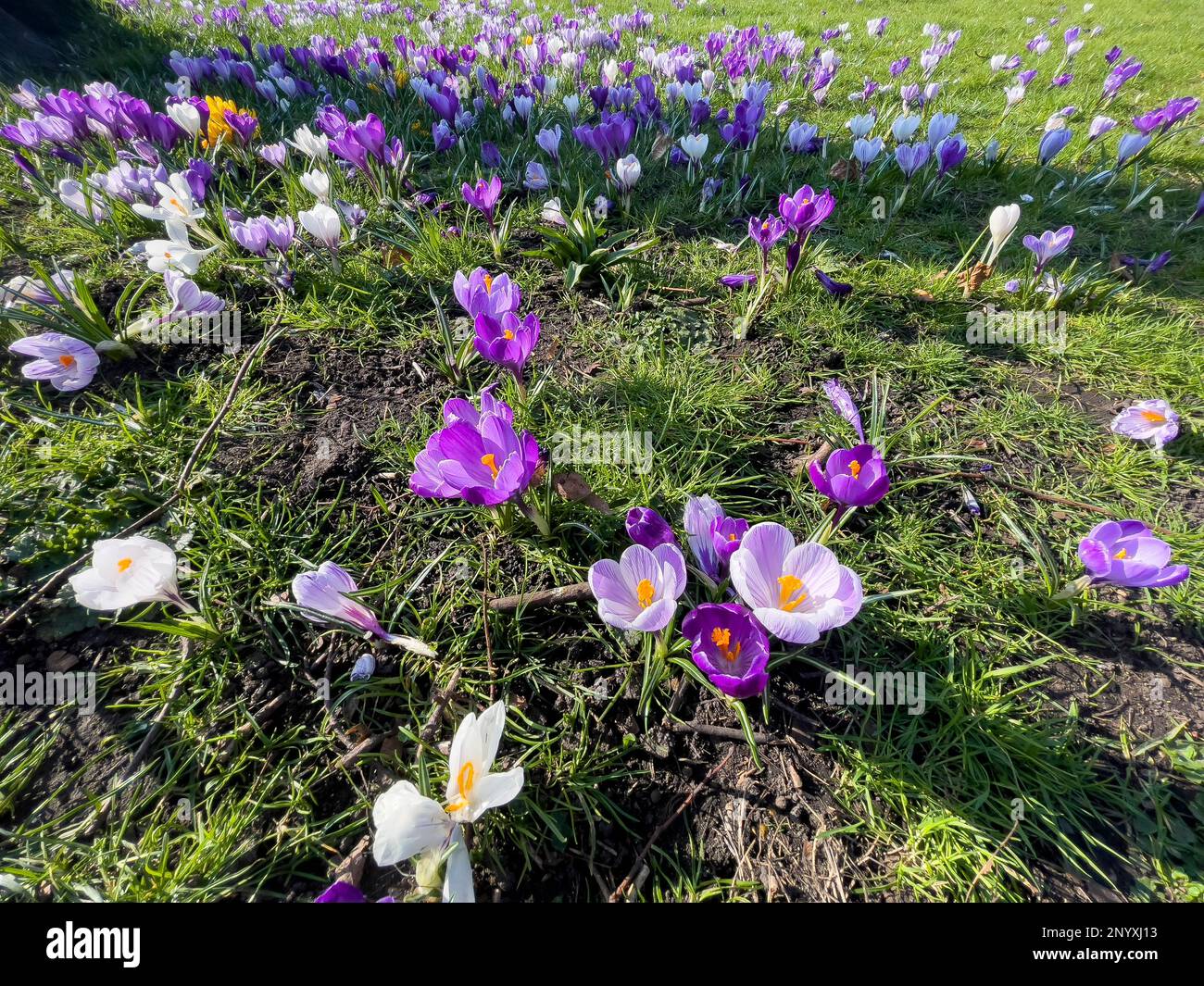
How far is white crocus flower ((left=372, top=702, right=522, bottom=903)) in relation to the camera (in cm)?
92

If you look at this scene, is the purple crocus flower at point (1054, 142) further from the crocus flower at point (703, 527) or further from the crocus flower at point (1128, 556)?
the crocus flower at point (703, 527)

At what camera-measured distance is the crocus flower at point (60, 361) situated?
1792 mm

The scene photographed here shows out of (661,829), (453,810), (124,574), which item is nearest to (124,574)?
(124,574)

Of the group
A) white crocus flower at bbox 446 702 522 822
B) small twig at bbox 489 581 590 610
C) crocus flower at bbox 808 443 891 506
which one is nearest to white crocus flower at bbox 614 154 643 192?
crocus flower at bbox 808 443 891 506

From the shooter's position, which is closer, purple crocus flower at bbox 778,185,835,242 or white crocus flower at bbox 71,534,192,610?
white crocus flower at bbox 71,534,192,610

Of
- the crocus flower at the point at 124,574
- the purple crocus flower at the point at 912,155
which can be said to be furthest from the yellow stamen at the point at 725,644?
the purple crocus flower at the point at 912,155

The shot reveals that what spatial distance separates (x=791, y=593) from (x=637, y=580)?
34 cm

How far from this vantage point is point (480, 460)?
1312mm

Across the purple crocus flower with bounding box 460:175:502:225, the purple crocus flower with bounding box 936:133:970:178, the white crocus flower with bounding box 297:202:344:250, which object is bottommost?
the white crocus flower with bounding box 297:202:344:250

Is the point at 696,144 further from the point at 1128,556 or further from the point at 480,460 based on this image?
the point at 1128,556

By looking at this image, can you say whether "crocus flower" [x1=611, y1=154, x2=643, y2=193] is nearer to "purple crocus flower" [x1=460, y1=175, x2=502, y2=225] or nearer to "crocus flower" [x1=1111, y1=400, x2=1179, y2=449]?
"purple crocus flower" [x1=460, y1=175, x2=502, y2=225]

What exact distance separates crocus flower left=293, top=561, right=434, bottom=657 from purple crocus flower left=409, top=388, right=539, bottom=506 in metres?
0.30

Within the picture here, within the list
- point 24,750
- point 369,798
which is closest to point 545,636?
point 369,798

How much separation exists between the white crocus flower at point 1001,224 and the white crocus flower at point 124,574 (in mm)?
3100
